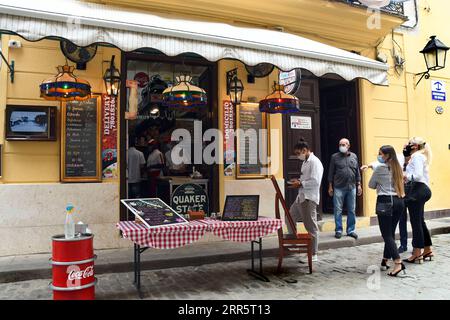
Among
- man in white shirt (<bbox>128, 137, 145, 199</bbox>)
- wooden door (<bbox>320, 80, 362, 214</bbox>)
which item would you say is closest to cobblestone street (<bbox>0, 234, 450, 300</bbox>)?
man in white shirt (<bbox>128, 137, 145, 199</bbox>)

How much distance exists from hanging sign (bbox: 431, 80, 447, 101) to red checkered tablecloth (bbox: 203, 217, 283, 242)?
7110mm

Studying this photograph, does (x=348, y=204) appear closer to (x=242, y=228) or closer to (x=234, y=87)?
(x=234, y=87)

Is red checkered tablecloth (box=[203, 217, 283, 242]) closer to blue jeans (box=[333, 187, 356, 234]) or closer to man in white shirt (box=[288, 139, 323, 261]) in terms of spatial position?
man in white shirt (box=[288, 139, 323, 261])

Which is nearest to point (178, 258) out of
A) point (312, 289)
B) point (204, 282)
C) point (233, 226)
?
point (204, 282)

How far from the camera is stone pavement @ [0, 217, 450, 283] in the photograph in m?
5.00

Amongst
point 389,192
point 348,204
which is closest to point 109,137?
point 389,192

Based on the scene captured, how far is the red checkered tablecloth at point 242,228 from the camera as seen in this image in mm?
4414

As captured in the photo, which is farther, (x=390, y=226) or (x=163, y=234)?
(x=390, y=226)

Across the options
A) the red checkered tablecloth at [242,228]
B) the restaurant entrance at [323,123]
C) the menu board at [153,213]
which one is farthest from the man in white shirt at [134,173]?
the red checkered tablecloth at [242,228]

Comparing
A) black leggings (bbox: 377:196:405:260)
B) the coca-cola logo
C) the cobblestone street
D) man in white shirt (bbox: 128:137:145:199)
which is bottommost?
the cobblestone street

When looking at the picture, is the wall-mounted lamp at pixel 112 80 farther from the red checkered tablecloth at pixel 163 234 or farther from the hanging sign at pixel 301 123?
the hanging sign at pixel 301 123

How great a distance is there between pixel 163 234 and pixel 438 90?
8654 mm

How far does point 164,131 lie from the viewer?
356 inches

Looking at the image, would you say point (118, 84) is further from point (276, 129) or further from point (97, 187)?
point (276, 129)
